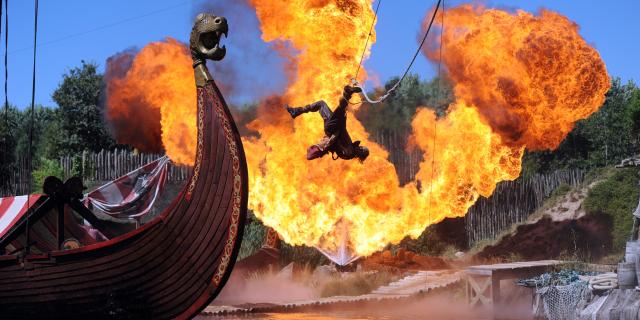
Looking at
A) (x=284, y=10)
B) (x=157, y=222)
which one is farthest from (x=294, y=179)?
(x=157, y=222)

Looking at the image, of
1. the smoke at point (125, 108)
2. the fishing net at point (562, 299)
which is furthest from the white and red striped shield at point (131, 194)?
the fishing net at point (562, 299)

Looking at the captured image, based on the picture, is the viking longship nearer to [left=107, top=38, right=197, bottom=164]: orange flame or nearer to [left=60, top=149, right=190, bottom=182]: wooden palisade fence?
[left=107, top=38, right=197, bottom=164]: orange flame

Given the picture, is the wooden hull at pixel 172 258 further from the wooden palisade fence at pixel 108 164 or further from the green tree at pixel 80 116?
the green tree at pixel 80 116

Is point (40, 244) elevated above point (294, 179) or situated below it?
below

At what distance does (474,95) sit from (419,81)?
22636 mm

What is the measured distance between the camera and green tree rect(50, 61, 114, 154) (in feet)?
129

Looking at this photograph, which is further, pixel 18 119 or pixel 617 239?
pixel 18 119

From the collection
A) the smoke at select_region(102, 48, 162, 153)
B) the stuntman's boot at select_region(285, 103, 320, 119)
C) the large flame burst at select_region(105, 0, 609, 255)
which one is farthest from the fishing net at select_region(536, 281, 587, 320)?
the smoke at select_region(102, 48, 162, 153)

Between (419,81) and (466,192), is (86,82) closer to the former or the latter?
(419,81)

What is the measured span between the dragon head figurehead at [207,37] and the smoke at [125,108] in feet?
57.2

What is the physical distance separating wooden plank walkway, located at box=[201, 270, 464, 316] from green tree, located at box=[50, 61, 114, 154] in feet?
72.5

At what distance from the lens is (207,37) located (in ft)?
39.9

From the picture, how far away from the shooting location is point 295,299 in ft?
67.7

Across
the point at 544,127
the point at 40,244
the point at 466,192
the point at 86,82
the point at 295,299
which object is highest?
the point at 86,82
